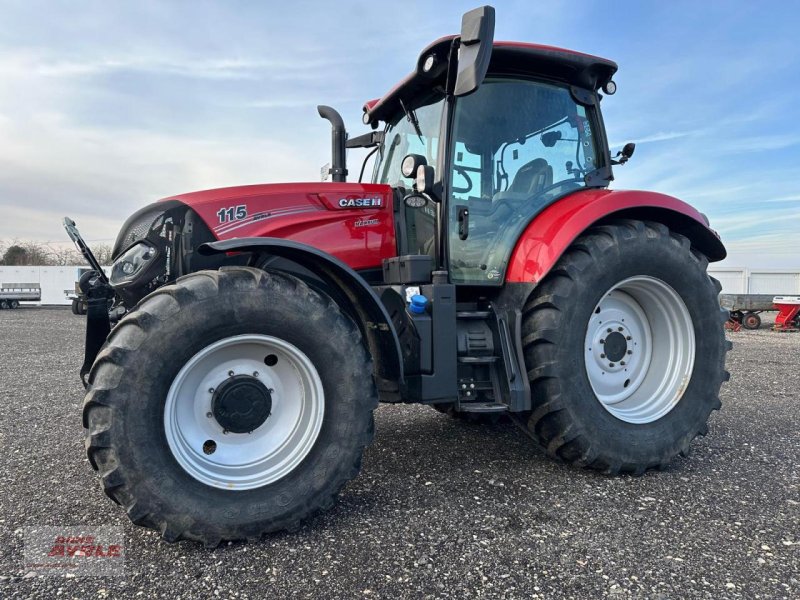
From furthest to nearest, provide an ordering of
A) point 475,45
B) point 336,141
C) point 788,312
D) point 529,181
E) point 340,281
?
point 788,312
point 336,141
point 529,181
point 340,281
point 475,45

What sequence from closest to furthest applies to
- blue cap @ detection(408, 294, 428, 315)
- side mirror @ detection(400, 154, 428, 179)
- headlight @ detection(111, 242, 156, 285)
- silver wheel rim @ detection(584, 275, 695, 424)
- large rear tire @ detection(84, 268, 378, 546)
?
large rear tire @ detection(84, 268, 378, 546), headlight @ detection(111, 242, 156, 285), blue cap @ detection(408, 294, 428, 315), side mirror @ detection(400, 154, 428, 179), silver wheel rim @ detection(584, 275, 695, 424)

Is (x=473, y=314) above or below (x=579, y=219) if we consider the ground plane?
below

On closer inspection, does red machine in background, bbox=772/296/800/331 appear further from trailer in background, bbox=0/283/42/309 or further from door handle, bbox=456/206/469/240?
trailer in background, bbox=0/283/42/309

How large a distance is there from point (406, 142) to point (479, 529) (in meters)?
2.47

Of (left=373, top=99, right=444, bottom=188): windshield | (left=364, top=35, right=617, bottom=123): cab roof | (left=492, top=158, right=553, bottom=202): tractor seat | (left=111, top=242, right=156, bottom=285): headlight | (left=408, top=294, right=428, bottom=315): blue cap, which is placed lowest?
(left=408, top=294, right=428, bottom=315): blue cap

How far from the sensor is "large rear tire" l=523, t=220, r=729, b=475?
9.96ft

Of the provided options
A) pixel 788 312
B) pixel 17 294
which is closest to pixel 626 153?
pixel 788 312

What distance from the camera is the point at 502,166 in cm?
343

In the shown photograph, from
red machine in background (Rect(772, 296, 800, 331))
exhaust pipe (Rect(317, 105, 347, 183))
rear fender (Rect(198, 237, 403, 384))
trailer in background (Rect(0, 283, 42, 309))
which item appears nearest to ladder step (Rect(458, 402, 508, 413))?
rear fender (Rect(198, 237, 403, 384))

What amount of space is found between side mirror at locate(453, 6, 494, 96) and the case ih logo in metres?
0.89

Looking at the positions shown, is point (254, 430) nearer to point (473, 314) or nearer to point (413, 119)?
point (473, 314)

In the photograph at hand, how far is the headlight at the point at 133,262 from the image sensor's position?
9.44 feet

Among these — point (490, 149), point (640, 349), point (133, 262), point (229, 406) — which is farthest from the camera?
point (640, 349)

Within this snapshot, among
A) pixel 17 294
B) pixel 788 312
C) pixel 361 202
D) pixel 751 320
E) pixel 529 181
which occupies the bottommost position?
pixel 751 320
